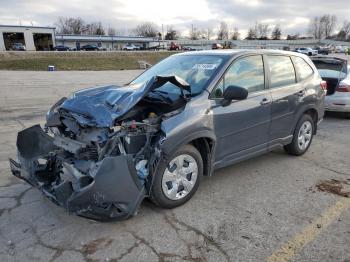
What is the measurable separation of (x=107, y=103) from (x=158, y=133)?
694 mm

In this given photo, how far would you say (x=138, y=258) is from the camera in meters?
3.12

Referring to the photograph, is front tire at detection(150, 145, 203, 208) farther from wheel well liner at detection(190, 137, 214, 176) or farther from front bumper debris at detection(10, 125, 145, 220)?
front bumper debris at detection(10, 125, 145, 220)

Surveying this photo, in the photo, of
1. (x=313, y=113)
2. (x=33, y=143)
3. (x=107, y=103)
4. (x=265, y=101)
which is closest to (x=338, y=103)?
(x=313, y=113)

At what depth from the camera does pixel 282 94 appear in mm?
5227

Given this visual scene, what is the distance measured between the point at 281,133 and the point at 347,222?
1897mm

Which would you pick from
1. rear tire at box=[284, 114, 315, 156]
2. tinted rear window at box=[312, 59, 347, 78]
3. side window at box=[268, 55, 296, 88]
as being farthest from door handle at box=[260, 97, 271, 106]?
tinted rear window at box=[312, 59, 347, 78]

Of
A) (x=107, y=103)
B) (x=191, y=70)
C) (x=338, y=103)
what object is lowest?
(x=338, y=103)

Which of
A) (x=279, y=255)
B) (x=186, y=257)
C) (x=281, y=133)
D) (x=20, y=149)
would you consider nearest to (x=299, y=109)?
(x=281, y=133)

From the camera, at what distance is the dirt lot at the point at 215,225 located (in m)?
3.21

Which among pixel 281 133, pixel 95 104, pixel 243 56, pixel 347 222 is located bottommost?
pixel 347 222

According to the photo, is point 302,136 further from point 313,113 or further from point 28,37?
point 28,37

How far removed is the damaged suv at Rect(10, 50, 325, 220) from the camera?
133 inches

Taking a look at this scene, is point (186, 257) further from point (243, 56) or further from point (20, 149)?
point (243, 56)

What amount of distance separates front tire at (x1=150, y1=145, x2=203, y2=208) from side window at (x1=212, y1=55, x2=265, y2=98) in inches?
33.8
